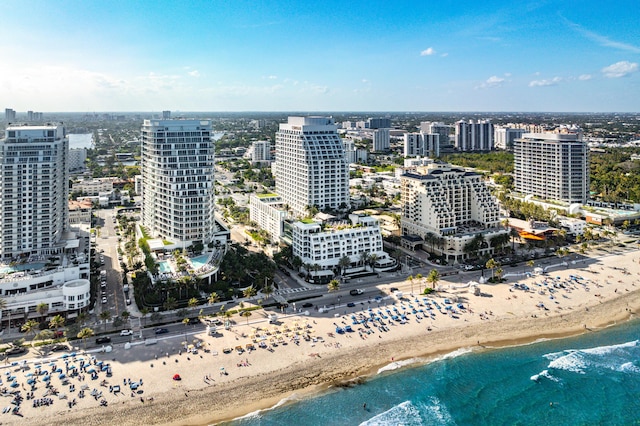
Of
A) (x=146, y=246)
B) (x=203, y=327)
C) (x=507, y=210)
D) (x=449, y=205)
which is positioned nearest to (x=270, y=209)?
(x=146, y=246)

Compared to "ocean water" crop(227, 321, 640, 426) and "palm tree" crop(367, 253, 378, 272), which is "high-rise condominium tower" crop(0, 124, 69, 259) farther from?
"ocean water" crop(227, 321, 640, 426)

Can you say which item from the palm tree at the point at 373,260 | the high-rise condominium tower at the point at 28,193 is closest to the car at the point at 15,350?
the high-rise condominium tower at the point at 28,193

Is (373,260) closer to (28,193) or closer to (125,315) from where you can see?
(125,315)

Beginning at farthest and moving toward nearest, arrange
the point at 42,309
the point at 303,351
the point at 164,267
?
the point at 164,267 < the point at 42,309 < the point at 303,351

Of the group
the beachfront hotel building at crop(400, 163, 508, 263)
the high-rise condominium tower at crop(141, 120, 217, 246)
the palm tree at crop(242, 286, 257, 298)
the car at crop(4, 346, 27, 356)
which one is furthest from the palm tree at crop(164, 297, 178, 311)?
the beachfront hotel building at crop(400, 163, 508, 263)

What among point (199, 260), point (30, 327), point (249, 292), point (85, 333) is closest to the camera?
point (85, 333)

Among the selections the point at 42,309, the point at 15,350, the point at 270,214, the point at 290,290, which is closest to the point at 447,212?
the point at 270,214

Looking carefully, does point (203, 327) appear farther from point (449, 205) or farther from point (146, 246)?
point (449, 205)

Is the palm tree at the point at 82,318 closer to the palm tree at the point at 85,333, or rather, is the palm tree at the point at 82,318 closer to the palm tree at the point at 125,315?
the palm tree at the point at 85,333
